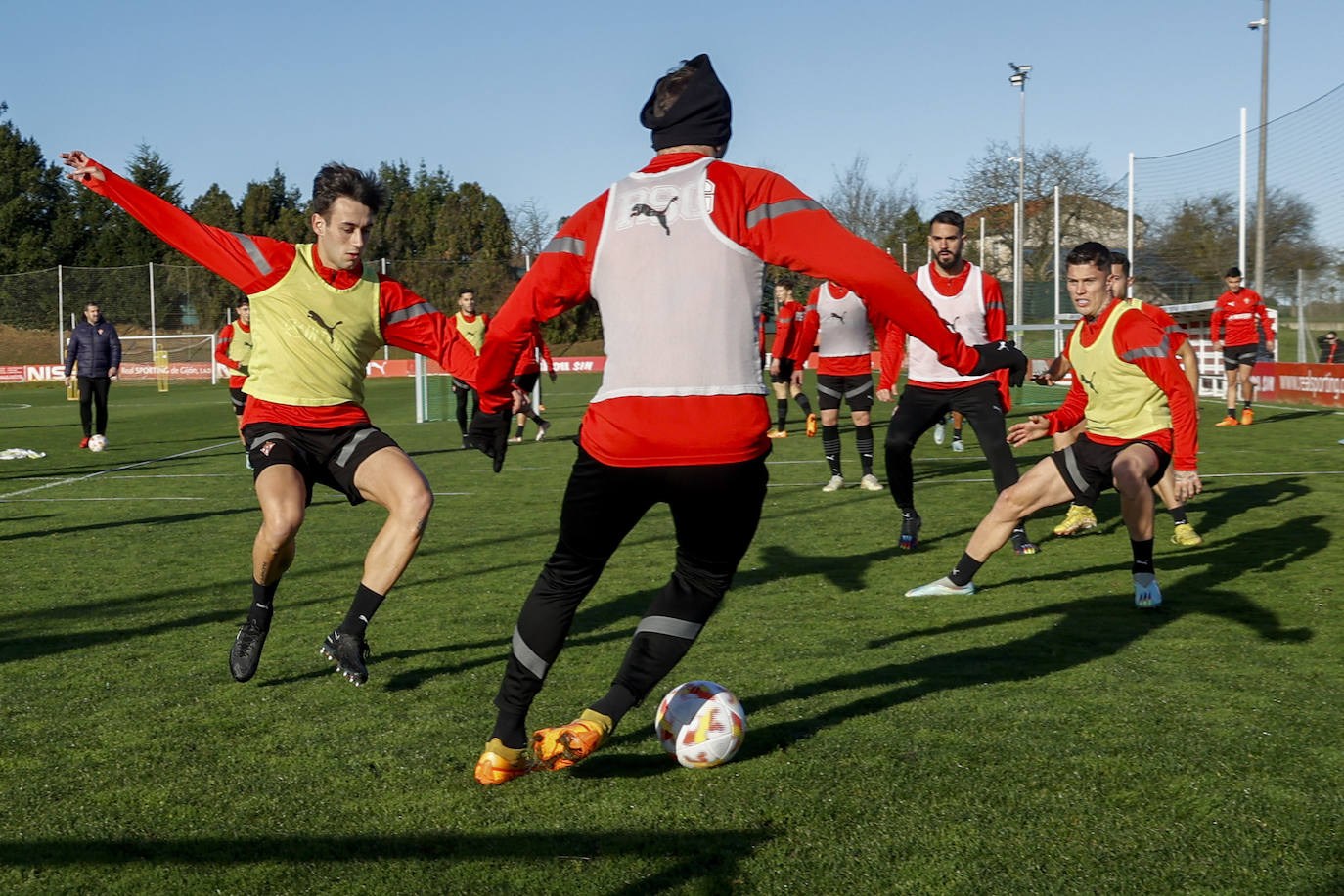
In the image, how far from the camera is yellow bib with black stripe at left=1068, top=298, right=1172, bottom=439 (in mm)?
6484

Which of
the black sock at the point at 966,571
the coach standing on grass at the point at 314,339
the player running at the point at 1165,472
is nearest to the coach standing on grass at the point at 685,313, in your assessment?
the coach standing on grass at the point at 314,339

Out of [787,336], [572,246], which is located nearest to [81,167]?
[572,246]

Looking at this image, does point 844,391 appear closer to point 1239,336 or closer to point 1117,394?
point 1117,394

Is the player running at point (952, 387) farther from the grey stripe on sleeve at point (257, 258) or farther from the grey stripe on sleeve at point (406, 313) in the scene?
the grey stripe on sleeve at point (257, 258)

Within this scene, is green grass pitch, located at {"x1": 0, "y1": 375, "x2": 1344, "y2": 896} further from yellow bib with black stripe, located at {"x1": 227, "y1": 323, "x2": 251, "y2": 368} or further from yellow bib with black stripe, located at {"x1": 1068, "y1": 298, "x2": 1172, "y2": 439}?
yellow bib with black stripe, located at {"x1": 227, "y1": 323, "x2": 251, "y2": 368}

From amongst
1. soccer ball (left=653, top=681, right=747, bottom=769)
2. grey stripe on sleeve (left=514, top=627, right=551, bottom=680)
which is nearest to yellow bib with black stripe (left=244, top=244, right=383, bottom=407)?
grey stripe on sleeve (left=514, top=627, right=551, bottom=680)

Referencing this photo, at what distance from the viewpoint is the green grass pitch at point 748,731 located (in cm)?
317

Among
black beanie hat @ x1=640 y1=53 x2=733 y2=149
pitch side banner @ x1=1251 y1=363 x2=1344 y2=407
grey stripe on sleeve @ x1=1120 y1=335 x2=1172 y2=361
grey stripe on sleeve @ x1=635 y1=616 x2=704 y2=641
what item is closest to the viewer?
black beanie hat @ x1=640 y1=53 x2=733 y2=149

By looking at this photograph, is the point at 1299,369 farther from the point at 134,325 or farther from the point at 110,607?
the point at 134,325

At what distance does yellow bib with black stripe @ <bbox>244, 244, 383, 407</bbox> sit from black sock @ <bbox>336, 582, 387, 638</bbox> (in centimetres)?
90

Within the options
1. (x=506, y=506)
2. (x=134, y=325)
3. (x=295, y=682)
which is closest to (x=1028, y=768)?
(x=295, y=682)

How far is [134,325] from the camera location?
143 ft

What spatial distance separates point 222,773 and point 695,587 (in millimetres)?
1602

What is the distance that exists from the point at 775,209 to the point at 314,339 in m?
2.67
